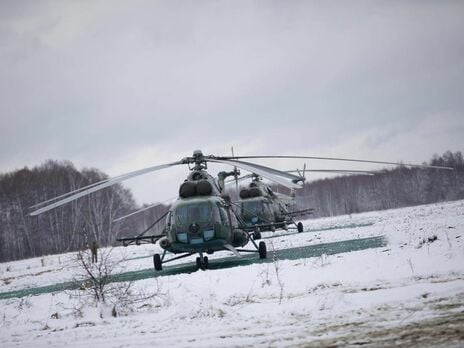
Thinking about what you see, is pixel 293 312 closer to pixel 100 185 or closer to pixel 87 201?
pixel 100 185

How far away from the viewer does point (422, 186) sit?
261 ft

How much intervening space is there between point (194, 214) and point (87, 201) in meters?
46.5

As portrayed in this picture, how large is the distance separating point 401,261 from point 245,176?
1693cm

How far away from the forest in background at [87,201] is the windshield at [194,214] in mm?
21605

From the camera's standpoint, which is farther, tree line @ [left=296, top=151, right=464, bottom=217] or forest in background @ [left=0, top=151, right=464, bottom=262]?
tree line @ [left=296, top=151, right=464, bottom=217]

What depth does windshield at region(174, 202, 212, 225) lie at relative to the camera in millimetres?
11374

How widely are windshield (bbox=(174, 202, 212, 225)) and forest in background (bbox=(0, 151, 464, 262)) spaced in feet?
70.9

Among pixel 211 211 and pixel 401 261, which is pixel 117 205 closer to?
pixel 211 211

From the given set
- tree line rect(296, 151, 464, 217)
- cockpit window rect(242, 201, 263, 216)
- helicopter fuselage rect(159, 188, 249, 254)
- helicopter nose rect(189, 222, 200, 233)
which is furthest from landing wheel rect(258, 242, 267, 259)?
tree line rect(296, 151, 464, 217)

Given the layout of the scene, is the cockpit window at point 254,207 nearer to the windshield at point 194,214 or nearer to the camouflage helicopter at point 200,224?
the camouflage helicopter at point 200,224

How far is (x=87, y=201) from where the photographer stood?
178 ft

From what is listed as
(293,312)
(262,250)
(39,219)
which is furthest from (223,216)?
(39,219)

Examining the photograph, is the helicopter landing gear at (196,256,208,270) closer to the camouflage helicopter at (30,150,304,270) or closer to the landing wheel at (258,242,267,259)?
the camouflage helicopter at (30,150,304,270)

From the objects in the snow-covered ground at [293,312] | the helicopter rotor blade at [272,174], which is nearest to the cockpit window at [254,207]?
the helicopter rotor blade at [272,174]
